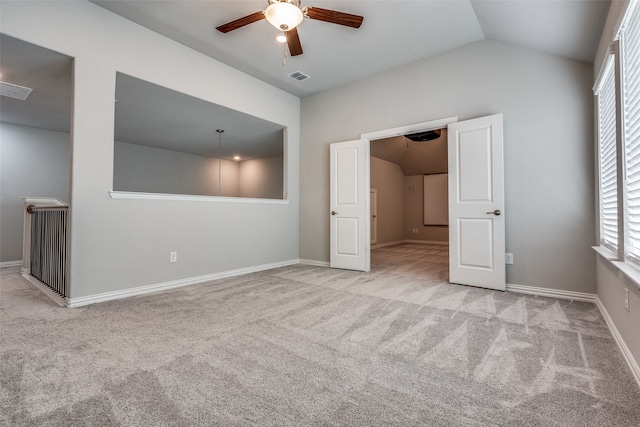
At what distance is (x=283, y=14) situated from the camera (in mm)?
2174

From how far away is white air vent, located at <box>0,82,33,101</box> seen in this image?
3.51m

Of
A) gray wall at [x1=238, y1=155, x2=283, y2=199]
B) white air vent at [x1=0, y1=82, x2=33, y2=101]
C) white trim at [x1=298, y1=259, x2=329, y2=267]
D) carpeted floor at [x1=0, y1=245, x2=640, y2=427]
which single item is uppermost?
white air vent at [x1=0, y1=82, x2=33, y2=101]

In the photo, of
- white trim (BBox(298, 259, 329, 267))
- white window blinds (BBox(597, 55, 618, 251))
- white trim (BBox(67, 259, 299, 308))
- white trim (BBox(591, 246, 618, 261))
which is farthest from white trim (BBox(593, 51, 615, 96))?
white trim (BBox(67, 259, 299, 308))

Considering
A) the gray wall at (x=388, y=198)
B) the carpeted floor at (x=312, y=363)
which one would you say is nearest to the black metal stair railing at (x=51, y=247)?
the carpeted floor at (x=312, y=363)

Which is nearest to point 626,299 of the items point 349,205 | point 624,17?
point 624,17

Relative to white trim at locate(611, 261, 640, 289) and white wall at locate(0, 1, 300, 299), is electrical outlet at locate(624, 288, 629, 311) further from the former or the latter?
white wall at locate(0, 1, 300, 299)

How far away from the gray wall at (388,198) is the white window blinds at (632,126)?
20.0ft

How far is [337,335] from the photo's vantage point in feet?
6.68

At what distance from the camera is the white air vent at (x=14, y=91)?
138 inches

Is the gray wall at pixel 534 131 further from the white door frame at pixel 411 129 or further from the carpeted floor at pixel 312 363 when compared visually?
the carpeted floor at pixel 312 363

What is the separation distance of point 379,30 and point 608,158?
248 cm

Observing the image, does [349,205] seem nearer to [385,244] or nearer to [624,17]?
[624,17]

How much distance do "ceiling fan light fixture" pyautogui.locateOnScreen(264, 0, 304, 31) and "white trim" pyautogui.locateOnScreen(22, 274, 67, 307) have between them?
310cm

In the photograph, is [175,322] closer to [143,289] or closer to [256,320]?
[256,320]
